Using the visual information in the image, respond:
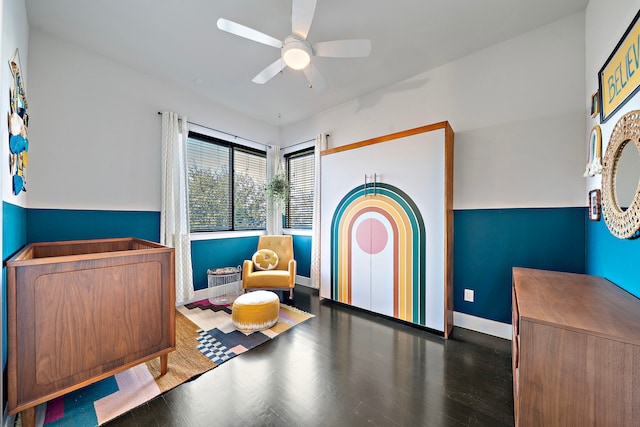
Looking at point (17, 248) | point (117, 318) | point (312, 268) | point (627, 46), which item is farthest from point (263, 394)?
point (627, 46)

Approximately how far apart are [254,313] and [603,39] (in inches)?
140

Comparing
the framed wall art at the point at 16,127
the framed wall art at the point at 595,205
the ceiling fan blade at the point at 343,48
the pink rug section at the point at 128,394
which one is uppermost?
the ceiling fan blade at the point at 343,48

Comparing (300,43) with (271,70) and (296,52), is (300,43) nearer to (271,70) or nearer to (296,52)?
(296,52)

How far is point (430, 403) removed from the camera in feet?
5.14

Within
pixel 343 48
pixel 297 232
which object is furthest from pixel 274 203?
pixel 343 48

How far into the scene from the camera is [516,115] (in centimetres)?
234

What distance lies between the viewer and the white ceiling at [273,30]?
1.97 meters

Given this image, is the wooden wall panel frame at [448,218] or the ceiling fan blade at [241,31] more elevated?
the ceiling fan blade at [241,31]

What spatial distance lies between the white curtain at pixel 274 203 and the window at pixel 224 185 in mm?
89

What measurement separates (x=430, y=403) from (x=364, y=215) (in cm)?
189

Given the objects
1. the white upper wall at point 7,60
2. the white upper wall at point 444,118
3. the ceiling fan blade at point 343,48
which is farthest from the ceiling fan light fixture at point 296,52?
the white upper wall at point 444,118

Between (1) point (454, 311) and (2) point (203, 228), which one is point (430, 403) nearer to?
(1) point (454, 311)

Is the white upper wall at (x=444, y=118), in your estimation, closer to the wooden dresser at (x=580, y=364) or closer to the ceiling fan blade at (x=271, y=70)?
the wooden dresser at (x=580, y=364)

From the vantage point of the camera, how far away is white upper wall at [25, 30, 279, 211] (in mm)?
2268
